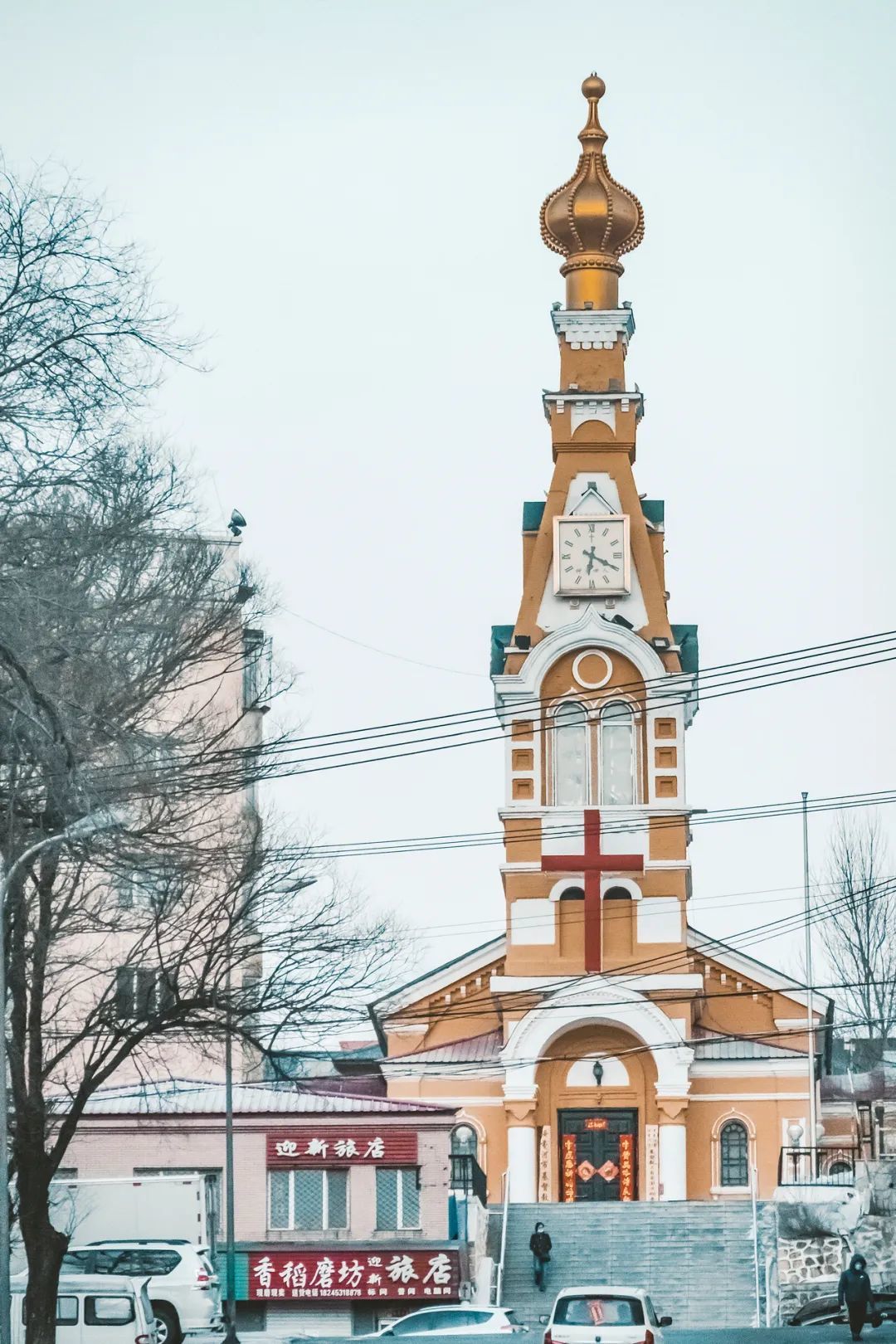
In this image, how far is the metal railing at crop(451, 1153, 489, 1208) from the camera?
178 feet

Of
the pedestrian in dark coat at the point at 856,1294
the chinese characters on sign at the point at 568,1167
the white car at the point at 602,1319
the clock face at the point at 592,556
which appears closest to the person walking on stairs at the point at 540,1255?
the chinese characters on sign at the point at 568,1167

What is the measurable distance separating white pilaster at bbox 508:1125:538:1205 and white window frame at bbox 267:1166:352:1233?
10.1 metres

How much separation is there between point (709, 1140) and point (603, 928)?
5850 millimetres

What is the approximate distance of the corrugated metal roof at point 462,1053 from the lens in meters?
63.6

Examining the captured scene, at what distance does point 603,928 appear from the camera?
6244 cm

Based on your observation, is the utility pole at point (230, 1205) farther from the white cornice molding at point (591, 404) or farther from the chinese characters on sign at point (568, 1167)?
the white cornice molding at point (591, 404)

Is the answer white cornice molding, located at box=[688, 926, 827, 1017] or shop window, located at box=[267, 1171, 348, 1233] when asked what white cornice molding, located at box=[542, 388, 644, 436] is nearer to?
white cornice molding, located at box=[688, 926, 827, 1017]

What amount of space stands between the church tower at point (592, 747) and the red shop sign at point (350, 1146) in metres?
11.8

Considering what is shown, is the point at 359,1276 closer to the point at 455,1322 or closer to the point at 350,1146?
the point at 350,1146

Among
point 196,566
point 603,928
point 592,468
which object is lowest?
point 603,928

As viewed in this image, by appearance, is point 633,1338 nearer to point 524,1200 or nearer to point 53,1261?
point 53,1261

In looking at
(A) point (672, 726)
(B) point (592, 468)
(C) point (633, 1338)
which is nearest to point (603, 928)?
(A) point (672, 726)

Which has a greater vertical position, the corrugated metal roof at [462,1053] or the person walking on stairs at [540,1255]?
the corrugated metal roof at [462,1053]

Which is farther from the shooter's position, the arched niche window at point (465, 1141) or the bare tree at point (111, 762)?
the arched niche window at point (465, 1141)
